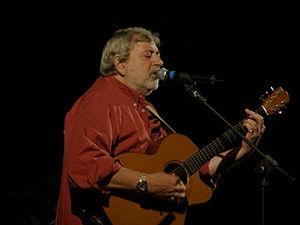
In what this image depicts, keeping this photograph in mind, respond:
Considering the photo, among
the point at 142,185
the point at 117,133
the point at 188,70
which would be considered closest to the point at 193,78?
the point at 117,133

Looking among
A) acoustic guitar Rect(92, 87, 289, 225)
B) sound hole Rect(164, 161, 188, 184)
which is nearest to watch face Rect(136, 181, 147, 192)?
acoustic guitar Rect(92, 87, 289, 225)

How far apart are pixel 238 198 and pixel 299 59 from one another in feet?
5.37

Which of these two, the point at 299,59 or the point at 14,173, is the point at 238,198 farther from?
the point at 14,173

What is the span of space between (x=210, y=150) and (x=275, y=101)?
0.60 metres

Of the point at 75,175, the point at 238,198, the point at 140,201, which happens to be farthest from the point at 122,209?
the point at 238,198

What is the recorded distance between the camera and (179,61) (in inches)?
185

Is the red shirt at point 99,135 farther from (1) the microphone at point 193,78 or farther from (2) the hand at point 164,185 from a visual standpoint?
(1) the microphone at point 193,78

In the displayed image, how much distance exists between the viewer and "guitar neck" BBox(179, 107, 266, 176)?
115 inches

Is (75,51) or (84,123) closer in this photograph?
(84,123)

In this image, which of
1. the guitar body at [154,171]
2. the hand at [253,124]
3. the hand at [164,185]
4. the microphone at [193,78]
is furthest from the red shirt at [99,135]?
the hand at [253,124]

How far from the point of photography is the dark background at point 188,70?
4.12 metres

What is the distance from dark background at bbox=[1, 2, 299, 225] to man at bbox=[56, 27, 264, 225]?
1.17 metres

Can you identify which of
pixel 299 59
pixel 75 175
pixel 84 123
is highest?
pixel 299 59

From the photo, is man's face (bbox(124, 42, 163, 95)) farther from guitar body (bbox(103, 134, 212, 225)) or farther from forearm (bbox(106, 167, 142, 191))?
forearm (bbox(106, 167, 142, 191))
